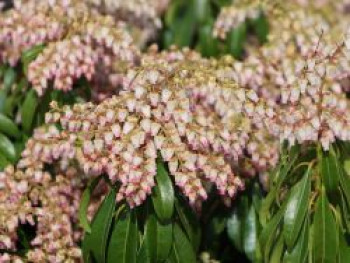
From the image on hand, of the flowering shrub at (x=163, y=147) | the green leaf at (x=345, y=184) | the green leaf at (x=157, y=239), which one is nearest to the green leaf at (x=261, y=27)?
the flowering shrub at (x=163, y=147)

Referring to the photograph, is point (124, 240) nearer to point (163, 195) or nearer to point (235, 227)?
point (163, 195)

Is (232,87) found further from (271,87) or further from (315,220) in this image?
(271,87)

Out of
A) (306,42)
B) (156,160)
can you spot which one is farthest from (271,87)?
(156,160)

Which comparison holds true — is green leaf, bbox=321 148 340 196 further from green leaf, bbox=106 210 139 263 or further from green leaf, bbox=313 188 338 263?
green leaf, bbox=106 210 139 263

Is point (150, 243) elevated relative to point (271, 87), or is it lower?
lower

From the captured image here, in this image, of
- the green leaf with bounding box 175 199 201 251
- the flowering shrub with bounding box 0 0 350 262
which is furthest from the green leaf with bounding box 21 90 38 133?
the green leaf with bounding box 175 199 201 251

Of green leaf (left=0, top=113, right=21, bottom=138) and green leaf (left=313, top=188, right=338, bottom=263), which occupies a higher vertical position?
green leaf (left=0, top=113, right=21, bottom=138)

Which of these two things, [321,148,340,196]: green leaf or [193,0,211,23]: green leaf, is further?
[193,0,211,23]: green leaf

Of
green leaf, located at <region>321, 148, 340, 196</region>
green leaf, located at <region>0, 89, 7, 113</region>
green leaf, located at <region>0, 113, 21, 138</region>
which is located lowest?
green leaf, located at <region>321, 148, 340, 196</region>
